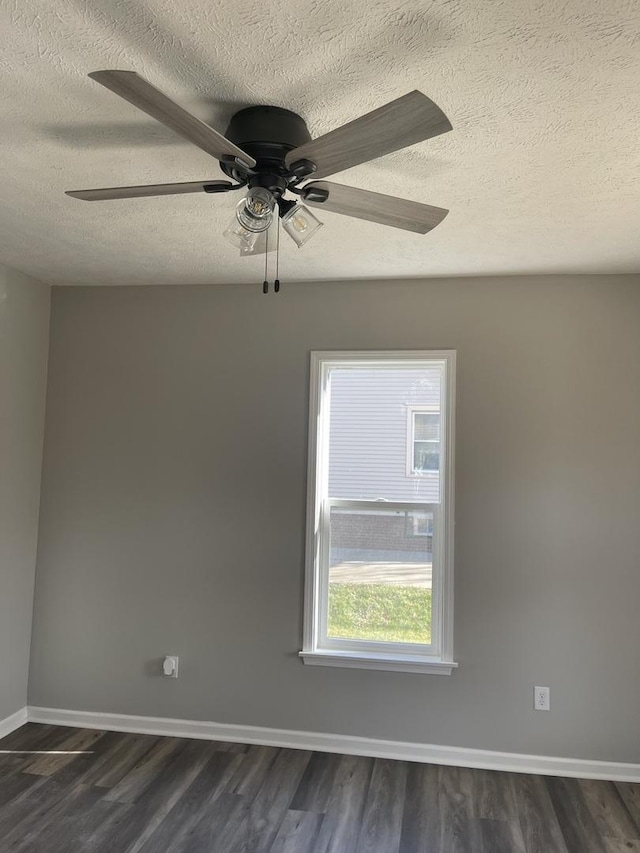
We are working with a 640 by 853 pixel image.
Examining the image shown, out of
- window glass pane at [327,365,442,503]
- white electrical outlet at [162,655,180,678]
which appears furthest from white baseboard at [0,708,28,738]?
window glass pane at [327,365,442,503]

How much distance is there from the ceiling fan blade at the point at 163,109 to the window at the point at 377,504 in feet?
6.69

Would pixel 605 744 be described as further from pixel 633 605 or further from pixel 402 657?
pixel 402 657

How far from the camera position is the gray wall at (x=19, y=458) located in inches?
137

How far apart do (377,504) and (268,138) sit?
2.16m

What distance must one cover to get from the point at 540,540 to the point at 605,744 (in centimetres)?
103

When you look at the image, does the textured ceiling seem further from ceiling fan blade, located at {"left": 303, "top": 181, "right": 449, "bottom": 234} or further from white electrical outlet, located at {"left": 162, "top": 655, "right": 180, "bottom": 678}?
white electrical outlet, located at {"left": 162, "top": 655, "right": 180, "bottom": 678}

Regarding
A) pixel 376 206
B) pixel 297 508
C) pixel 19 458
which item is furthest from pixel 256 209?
pixel 19 458

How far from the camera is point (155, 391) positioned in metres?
3.70

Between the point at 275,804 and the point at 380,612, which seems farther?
Answer: the point at 380,612

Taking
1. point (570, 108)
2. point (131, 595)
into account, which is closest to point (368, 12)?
point (570, 108)

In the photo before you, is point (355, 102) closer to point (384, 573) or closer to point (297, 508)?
point (297, 508)

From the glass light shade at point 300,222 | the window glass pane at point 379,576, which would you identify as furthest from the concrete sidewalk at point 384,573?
the glass light shade at point 300,222

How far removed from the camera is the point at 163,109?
4.55 ft

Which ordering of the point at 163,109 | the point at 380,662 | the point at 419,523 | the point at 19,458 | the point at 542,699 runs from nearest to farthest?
the point at 163,109 < the point at 542,699 < the point at 380,662 < the point at 419,523 < the point at 19,458
